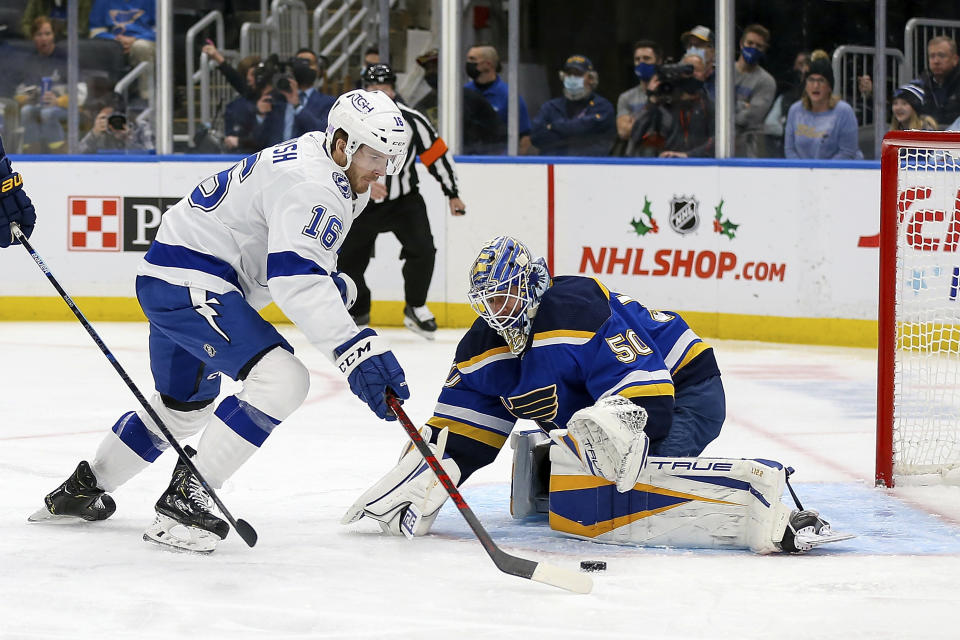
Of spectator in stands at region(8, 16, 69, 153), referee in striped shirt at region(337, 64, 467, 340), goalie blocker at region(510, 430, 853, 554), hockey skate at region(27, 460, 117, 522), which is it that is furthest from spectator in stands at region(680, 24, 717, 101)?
hockey skate at region(27, 460, 117, 522)

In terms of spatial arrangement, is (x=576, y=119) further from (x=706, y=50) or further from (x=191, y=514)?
(x=191, y=514)

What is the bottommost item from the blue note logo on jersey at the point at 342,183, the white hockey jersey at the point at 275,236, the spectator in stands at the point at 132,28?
the white hockey jersey at the point at 275,236

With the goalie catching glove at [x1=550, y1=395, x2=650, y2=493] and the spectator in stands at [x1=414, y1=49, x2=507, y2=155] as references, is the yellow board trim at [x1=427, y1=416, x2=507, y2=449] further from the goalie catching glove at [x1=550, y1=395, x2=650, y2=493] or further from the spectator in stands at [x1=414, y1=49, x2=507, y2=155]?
the spectator in stands at [x1=414, y1=49, x2=507, y2=155]

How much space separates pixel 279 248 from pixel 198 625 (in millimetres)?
759

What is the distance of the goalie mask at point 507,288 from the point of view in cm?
306

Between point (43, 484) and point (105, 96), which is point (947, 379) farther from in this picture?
point (105, 96)

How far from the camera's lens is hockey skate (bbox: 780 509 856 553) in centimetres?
308

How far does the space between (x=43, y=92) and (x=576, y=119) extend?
2925mm

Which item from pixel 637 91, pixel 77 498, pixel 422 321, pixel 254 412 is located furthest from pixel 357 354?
pixel 637 91

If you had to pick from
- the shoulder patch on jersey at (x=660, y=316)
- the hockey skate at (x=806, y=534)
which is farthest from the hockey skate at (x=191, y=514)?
the hockey skate at (x=806, y=534)

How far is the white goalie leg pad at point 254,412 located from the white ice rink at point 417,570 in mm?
216

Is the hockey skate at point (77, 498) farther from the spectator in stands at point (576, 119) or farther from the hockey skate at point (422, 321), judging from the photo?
the spectator in stands at point (576, 119)

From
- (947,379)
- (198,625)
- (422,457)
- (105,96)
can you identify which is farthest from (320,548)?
(105,96)

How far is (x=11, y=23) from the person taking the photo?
8.11m
